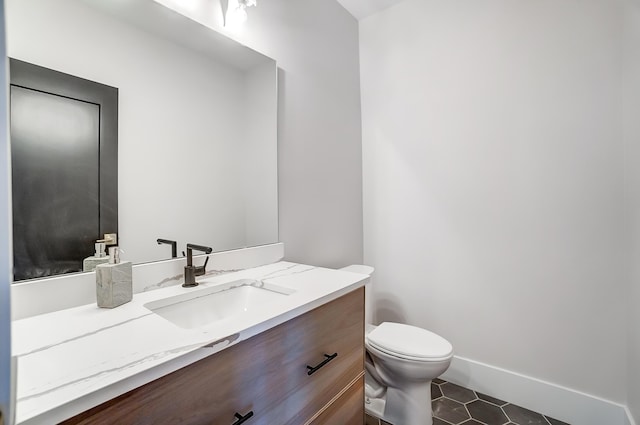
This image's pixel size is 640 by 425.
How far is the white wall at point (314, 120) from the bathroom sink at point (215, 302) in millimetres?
495

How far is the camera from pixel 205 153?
127 centimetres

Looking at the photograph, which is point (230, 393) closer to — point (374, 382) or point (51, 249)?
point (51, 249)

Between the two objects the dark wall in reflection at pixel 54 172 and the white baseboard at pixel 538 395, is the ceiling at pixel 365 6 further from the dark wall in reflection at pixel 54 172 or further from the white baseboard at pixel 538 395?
the white baseboard at pixel 538 395

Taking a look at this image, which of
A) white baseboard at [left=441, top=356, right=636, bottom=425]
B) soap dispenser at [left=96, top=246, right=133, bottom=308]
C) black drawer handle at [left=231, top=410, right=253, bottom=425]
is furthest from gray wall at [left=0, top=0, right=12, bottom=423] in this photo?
white baseboard at [left=441, top=356, right=636, bottom=425]

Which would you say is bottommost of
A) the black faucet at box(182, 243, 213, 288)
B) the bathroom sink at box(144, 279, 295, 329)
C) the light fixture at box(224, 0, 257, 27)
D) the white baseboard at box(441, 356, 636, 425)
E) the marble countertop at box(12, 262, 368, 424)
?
the white baseboard at box(441, 356, 636, 425)

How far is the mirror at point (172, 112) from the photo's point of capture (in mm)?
Result: 907

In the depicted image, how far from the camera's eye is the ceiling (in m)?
2.08

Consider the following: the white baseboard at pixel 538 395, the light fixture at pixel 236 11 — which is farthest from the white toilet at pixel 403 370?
the light fixture at pixel 236 11

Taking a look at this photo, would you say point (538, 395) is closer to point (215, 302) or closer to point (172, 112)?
point (215, 302)

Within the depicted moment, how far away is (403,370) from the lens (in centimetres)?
144

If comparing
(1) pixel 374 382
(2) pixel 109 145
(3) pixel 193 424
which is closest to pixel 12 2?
(2) pixel 109 145

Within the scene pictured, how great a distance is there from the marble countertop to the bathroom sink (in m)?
0.05

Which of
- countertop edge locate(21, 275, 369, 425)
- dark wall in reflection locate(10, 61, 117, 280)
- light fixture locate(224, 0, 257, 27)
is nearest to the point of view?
countertop edge locate(21, 275, 369, 425)

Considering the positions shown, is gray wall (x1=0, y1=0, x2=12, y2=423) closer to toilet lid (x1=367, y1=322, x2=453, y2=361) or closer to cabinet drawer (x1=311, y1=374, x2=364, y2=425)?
cabinet drawer (x1=311, y1=374, x2=364, y2=425)
